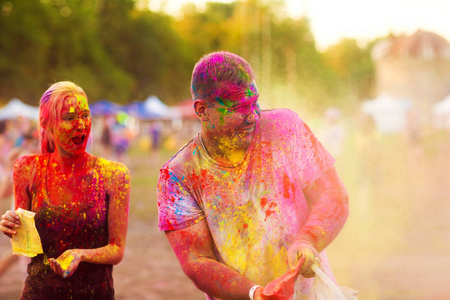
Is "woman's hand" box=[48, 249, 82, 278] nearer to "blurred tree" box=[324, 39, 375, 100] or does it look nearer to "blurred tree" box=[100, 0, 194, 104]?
"blurred tree" box=[100, 0, 194, 104]

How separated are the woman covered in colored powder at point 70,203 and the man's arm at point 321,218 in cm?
96

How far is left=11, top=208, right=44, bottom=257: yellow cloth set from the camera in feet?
8.63

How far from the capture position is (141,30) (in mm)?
47250

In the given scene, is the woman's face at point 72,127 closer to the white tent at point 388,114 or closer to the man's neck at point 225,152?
the man's neck at point 225,152

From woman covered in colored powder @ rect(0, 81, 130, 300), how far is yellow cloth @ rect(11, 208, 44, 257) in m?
0.05

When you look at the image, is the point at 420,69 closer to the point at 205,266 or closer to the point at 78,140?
the point at 78,140

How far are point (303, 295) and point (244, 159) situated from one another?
0.55m

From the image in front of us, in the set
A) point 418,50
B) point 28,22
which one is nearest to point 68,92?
point 28,22

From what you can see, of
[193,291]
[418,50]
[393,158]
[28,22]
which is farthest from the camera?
[418,50]

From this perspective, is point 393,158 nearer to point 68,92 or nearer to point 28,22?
point 28,22

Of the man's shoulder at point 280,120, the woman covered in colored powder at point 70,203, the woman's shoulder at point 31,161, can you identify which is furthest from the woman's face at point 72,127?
the man's shoulder at point 280,120

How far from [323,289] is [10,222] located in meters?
1.35

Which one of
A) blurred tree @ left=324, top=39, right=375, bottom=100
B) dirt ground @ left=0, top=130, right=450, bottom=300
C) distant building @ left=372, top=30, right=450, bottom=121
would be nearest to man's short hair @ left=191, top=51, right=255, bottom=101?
dirt ground @ left=0, top=130, right=450, bottom=300

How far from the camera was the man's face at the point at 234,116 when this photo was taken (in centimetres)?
223
